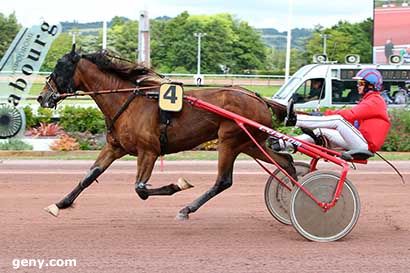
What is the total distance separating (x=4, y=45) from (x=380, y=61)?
18.0 m

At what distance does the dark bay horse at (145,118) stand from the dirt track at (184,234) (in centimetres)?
41

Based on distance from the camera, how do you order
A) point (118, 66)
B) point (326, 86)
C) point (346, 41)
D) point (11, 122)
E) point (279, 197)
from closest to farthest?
1. point (118, 66)
2. point (279, 197)
3. point (11, 122)
4. point (326, 86)
5. point (346, 41)

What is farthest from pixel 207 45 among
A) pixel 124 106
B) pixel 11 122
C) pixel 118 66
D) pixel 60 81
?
pixel 124 106

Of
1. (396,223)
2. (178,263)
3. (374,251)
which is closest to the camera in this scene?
(178,263)

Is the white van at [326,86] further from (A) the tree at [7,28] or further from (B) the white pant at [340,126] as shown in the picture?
(A) the tree at [7,28]

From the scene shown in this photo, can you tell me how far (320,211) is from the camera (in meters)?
6.89

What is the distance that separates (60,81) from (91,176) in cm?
98

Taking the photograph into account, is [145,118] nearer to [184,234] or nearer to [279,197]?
[184,234]

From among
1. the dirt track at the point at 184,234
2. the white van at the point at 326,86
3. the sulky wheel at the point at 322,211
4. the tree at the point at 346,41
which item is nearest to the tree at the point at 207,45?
the tree at the point at 346,41

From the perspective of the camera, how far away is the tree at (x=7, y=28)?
38.3 meters

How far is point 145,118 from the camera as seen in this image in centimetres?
734

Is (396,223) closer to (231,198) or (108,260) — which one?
(231,198)

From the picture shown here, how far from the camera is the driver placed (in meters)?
7.07

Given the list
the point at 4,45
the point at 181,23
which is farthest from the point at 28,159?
the point at 181,23
